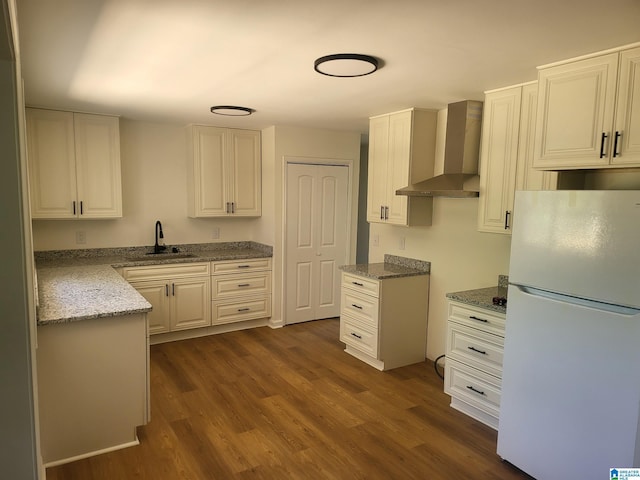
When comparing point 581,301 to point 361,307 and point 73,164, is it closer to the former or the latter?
point 361,307

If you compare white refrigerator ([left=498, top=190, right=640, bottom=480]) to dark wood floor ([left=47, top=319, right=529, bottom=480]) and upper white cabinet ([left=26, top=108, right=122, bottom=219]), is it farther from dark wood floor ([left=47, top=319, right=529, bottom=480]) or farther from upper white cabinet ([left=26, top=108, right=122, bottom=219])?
upper white cabinet ([left=26, top=108, right=122, bottom=219])

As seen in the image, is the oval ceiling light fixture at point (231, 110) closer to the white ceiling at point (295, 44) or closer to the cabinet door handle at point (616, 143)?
the white ceiling at point (295, 44)

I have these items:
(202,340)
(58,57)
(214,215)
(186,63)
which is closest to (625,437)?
(186,63)

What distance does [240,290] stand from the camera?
4.87m

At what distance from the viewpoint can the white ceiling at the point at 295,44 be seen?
1.75 metres

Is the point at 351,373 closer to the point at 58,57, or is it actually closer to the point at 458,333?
the point at 458,333

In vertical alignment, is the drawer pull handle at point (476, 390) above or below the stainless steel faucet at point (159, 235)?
below

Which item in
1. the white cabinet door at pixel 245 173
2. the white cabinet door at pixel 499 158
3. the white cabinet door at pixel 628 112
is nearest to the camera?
the white cabinet door at pixel 628 112

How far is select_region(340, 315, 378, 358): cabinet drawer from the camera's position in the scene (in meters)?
3.88

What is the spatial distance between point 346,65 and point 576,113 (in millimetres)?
1289

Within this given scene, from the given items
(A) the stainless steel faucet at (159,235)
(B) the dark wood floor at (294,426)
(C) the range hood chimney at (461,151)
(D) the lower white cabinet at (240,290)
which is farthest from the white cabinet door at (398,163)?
(A) the stainless steel faucet at (159,235)

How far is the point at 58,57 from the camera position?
242 cm

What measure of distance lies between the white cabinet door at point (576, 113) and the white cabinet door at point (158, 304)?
359cm

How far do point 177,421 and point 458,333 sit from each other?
6.91 ft
